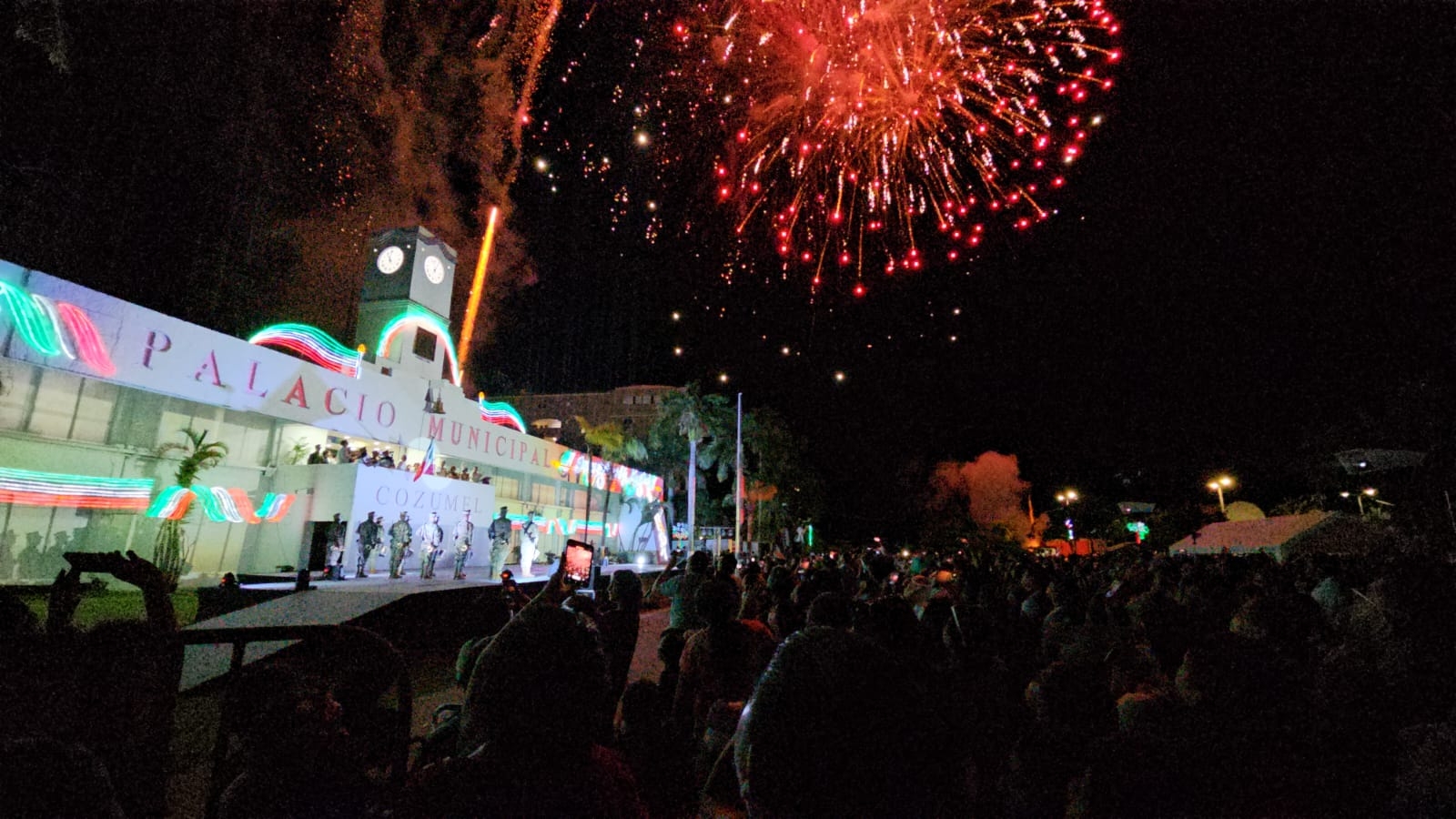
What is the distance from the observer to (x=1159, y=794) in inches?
103

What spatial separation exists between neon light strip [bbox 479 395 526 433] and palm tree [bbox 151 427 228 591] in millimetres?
9947

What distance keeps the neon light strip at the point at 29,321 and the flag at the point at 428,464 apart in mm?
8654

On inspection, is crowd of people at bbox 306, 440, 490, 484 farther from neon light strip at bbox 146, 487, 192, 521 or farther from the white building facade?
neon light strip at bbox 146, 487, 192, 521

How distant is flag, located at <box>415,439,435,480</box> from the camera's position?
66.5 ft

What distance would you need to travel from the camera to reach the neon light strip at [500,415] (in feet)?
89.1

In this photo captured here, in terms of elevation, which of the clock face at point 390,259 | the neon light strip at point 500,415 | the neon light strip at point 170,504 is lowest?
the neon light strip at point 170,504

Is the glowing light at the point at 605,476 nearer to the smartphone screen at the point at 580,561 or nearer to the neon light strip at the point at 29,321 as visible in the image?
the neon light strip at the point at 29,321

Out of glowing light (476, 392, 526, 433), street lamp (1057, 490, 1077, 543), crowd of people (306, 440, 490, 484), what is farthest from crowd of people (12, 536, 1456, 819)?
street lamp (1057, 490, 1077, 543)

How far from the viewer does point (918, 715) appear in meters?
1.25

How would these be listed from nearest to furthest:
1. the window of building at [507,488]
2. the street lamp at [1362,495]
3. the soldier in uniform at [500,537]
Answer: the soldier in uniform at [500,537] → the street lamp at [1362,495] → the window of building at [507,488]

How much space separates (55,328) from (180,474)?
13.5 feet

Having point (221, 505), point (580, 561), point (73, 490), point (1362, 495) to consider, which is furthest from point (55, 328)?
point (1362, 495)

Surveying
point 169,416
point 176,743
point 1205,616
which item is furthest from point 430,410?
point 1205,616

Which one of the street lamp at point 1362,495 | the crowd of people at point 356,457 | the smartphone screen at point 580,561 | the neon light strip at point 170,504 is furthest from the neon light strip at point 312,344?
the street lamp at point 1362,495
